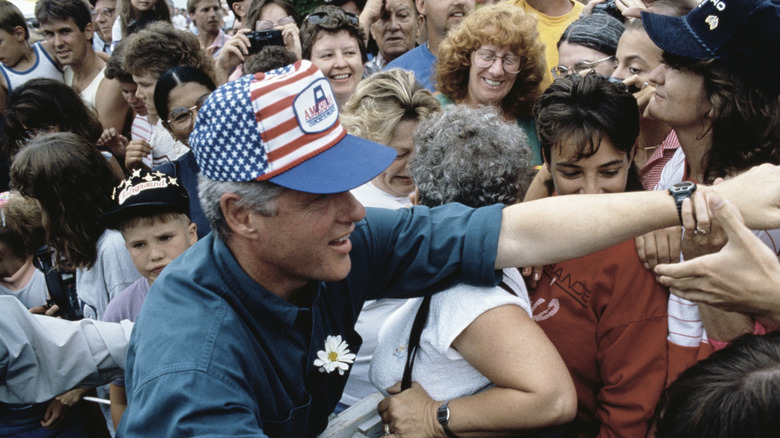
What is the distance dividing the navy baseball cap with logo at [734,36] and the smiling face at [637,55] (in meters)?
0.73

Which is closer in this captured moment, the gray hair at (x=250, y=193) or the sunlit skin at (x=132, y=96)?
the gray hair at (x=250, y=193)

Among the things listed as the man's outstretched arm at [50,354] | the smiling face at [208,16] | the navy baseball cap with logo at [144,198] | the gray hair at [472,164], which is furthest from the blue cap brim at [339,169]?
the smiling face at [208,16]

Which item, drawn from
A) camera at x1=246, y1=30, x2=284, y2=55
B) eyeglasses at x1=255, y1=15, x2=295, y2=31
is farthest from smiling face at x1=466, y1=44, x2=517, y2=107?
eyeglasses at x1=255, y1=15, x2=295, y2=31

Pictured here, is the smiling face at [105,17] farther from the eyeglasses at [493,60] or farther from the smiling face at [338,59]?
the eyeglasses at [493,60]

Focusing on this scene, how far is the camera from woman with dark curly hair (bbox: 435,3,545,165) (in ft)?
10.9

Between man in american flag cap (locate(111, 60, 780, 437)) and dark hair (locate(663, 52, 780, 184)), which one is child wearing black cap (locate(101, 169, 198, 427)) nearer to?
man in american flag cap (locate(111, 60, 780, 437))

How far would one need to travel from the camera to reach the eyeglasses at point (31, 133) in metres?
3.95

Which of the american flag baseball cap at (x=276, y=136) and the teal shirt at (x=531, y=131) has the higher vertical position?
the american flag baseball cap at (x=276, y=136)

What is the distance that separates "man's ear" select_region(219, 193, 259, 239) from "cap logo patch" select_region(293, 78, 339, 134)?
28 centimetres

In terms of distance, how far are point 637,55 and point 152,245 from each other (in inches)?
100

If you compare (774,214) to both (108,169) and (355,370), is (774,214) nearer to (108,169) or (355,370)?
(355,370)

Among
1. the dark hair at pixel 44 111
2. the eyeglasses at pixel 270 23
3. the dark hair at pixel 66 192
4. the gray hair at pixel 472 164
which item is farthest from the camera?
the eyeglasses at pixel 270 23

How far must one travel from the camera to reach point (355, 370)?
Answer: 2357mm

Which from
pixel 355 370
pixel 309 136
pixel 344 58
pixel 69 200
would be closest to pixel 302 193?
pixel 309 136
